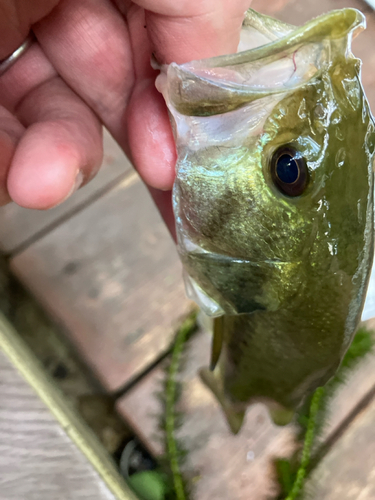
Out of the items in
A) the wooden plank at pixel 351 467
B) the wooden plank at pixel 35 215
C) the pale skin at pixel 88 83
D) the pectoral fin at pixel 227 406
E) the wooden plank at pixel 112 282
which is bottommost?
the wooden plank at pixel 351 467

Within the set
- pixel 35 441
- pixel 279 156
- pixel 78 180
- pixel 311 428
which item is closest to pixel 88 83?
pixel 78 180

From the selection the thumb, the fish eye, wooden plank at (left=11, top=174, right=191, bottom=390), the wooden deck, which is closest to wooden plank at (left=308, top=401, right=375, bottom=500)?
the wooden deck

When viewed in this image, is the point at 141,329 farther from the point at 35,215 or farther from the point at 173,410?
the point at 35,215

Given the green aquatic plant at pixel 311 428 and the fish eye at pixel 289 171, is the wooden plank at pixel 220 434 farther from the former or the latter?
the fish eye at pixel 289 171

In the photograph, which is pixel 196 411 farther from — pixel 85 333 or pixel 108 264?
pixel 108 264

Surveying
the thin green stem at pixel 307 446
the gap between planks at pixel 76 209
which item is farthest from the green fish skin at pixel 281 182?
the gap between planks at pixel 76 209

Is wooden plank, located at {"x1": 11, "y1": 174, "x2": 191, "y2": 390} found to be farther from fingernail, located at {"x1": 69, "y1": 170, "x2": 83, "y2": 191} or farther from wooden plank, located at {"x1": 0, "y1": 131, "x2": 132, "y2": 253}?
fingernail, located at {"x1": 69, "y1": 170, "x2": 83, "y2": 191}
